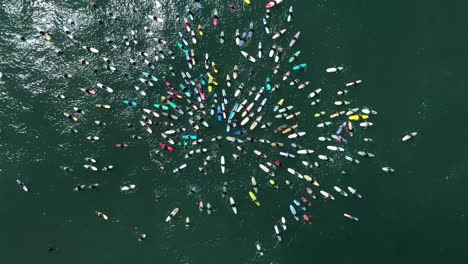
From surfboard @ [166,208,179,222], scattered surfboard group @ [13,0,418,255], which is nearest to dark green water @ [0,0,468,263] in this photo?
scattered surfboard group @ [13,0,418,255]

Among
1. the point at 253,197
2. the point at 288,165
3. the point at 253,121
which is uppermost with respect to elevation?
the point at 253,121

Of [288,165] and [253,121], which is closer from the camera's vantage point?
[253,121]

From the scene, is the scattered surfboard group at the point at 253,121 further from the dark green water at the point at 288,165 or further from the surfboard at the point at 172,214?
the dark green water at the point at 288,165

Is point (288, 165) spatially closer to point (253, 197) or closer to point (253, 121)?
point (253, 197)

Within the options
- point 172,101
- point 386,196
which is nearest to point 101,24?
point 172,101

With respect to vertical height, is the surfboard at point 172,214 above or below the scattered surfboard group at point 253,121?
below

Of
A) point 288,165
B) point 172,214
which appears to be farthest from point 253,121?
point 172,214

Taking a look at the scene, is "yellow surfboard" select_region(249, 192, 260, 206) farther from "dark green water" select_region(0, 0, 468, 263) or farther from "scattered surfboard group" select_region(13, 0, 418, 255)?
"dark green water" select_region(0, 0, 468, 263)

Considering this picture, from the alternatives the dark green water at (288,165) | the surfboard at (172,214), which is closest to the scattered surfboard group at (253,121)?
the surfboard at (172,214)
